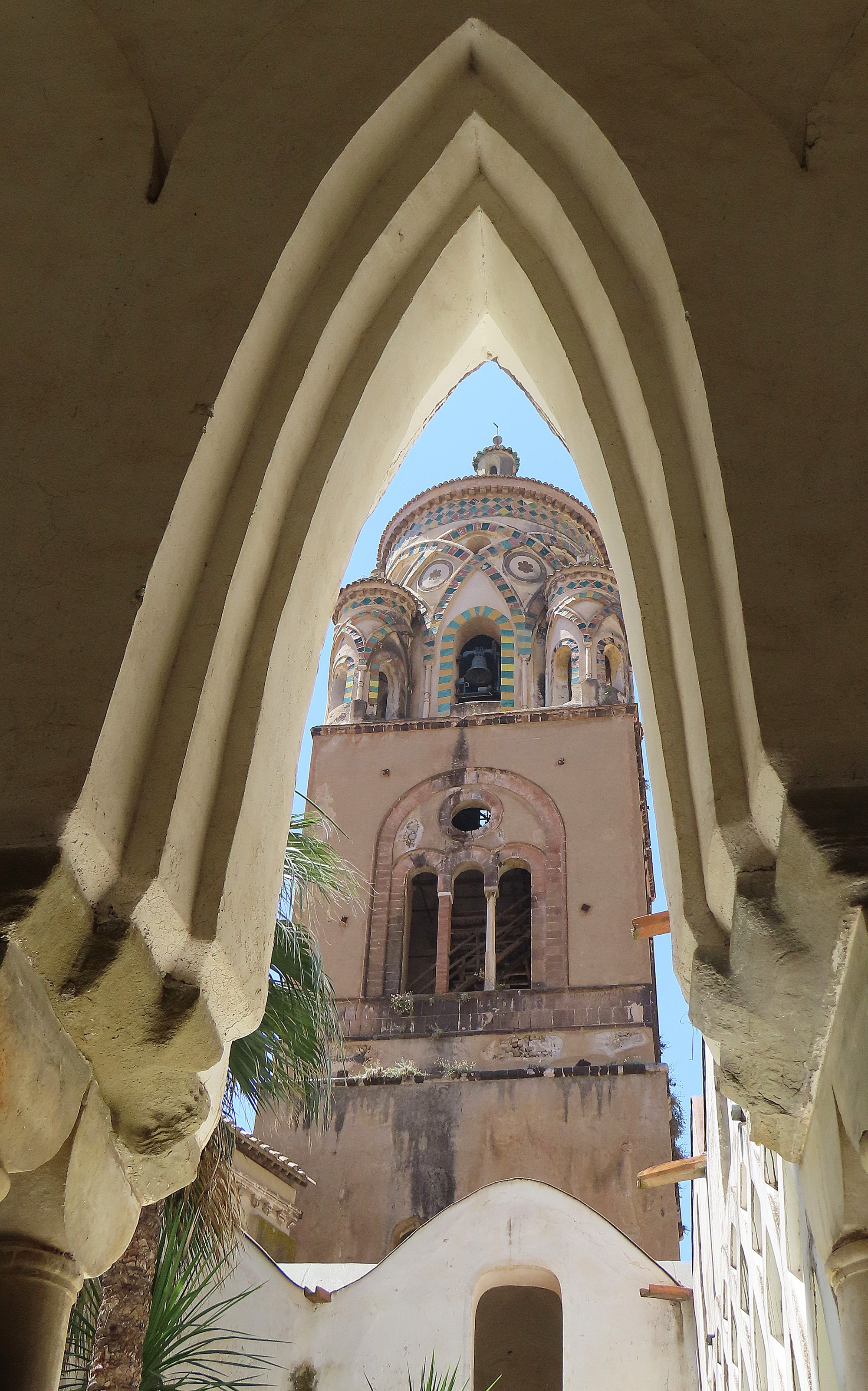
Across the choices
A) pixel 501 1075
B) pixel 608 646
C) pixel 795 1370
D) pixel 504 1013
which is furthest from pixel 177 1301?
pixel 608 646

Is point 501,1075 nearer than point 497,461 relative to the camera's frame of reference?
Yes

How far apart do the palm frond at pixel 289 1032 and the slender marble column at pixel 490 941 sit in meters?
14.5

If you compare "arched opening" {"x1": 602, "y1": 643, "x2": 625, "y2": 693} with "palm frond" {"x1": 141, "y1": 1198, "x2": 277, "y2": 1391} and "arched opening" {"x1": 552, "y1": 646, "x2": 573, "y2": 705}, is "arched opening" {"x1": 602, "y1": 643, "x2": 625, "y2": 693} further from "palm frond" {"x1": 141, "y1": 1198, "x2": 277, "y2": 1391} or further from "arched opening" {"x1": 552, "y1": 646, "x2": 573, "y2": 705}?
"palm frond" {"x1": 141, "y1": 1198, "x2": 277, "y2": 1391}

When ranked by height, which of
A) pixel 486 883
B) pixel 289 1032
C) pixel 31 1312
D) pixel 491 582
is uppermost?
pixel 491 582

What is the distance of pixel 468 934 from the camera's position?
916 inches

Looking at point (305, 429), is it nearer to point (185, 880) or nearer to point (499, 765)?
point (185, 880)

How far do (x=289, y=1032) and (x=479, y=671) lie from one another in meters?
20.5

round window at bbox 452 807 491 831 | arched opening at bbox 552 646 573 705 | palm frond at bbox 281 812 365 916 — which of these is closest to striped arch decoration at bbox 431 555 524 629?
arched opening at bbox 552 646 573 705

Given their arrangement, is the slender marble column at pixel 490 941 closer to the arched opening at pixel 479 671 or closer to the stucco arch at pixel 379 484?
the arched opening at pixel 479 671

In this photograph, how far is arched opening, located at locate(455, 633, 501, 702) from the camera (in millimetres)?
27172

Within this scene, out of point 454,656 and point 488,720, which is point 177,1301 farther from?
point 454,656

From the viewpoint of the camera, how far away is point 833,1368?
7.73 feet

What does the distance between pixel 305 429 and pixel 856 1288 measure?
6.27 feet

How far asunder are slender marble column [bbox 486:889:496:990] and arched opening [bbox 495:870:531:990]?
372mm
